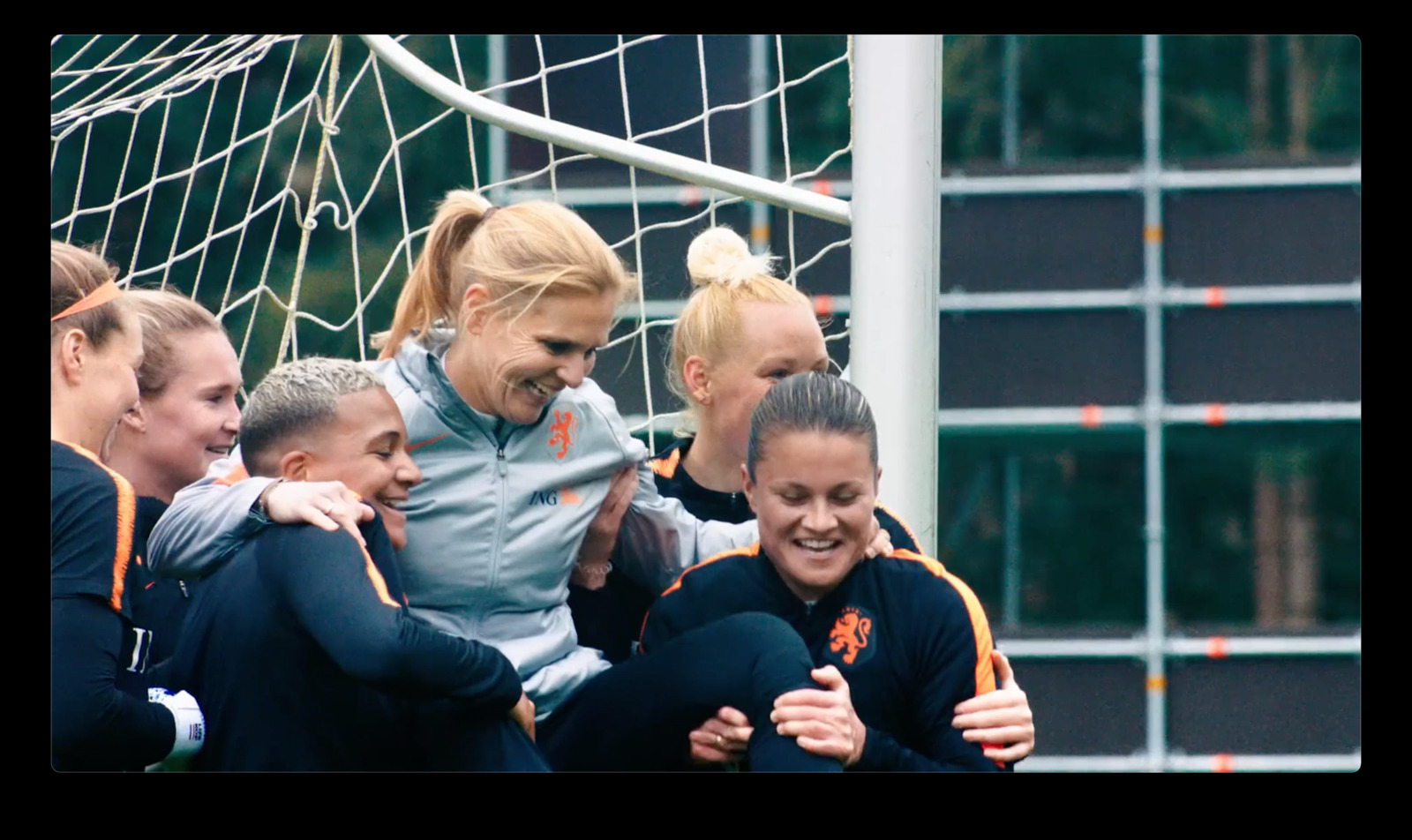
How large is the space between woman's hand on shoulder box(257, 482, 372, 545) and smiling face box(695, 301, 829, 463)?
2.29 ft

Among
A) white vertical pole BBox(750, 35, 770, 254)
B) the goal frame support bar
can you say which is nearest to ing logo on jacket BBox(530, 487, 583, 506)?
the goal frame support bar

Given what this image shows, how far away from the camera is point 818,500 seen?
203cm

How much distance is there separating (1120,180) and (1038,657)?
52.3 inches

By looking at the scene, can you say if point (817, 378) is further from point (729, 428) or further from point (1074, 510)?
point (1074, 510)

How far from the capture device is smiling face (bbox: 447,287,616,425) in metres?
2.11

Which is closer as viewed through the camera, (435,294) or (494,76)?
(435,294)

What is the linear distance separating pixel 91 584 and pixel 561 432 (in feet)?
2.00

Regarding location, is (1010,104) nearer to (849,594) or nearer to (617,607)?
(617,607)

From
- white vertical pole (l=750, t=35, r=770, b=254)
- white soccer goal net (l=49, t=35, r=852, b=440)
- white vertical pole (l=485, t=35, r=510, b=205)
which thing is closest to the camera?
white soccer goal net (l=49, t=35, r=852, b=440)

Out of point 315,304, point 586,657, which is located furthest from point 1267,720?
point 315,304

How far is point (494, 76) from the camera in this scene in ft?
11.9

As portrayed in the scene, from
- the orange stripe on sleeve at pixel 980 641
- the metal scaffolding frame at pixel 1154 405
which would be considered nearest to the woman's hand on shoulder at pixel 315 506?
the orange stripe on sleeve at pixel 980 641

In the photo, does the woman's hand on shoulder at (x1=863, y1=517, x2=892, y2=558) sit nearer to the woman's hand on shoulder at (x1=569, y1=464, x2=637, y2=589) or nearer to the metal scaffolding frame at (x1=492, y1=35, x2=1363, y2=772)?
the woman's hand on shoulder at (x1=569, y1=464, x2=637, y2=589)

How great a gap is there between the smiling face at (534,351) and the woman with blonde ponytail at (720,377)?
30cm
